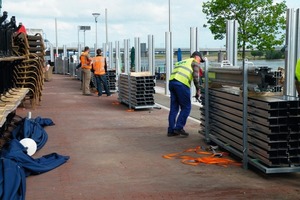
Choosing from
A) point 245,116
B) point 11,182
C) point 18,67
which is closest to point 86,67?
point 18,67

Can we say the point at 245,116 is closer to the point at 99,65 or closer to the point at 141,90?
the point at 141,90

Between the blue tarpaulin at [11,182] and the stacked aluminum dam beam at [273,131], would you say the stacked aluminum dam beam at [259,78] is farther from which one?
the blue tarpaulin at [11,182]

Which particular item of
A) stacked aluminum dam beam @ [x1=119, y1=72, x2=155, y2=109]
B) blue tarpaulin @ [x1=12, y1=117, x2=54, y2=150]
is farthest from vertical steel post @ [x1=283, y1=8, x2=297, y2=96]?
blue tarpaulin @ [x1=12, y1=117, x2=54, y2=150]

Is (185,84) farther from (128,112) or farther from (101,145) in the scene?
(128,112)

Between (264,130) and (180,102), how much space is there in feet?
11.1

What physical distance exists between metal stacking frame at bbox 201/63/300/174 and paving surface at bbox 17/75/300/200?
0.24m

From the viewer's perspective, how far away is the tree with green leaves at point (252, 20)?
1028 inches

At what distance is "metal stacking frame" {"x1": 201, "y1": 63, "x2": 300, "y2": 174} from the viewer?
618 cm

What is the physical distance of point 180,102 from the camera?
954 centimetres

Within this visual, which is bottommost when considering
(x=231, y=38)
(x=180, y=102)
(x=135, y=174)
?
(x=135, y=174)

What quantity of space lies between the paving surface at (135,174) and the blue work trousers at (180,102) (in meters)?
0.34

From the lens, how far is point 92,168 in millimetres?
7184

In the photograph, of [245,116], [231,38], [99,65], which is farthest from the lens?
[99,65]

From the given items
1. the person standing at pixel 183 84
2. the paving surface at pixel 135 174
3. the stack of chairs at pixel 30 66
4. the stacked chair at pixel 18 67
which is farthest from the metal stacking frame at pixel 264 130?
the stack of chairs at pixel 30 66
